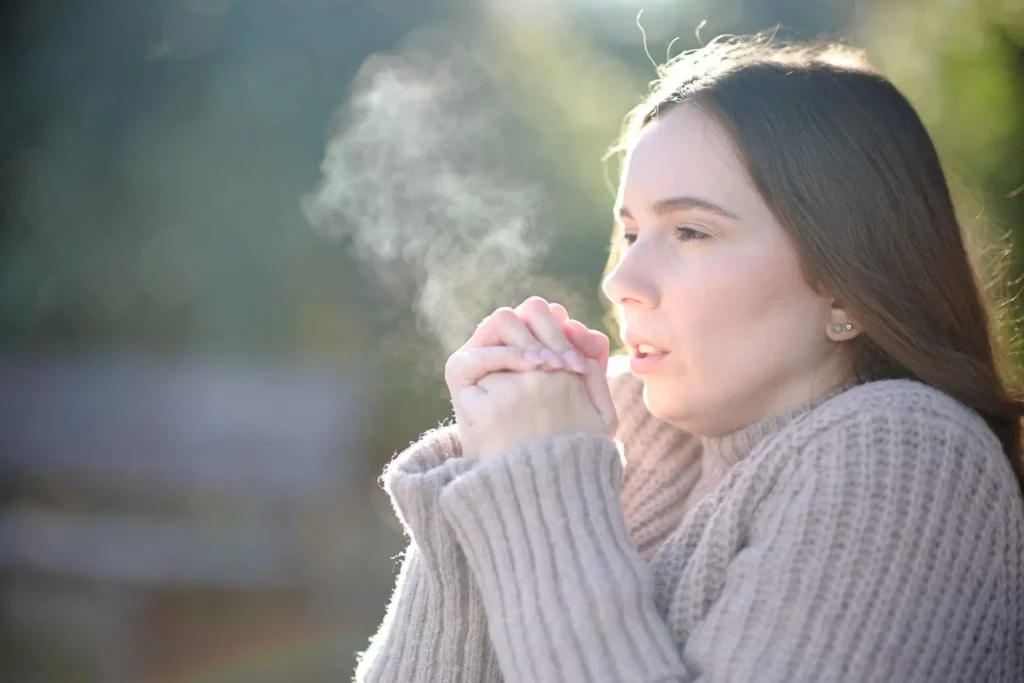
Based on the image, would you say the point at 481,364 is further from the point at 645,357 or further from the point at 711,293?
the point at 711,293

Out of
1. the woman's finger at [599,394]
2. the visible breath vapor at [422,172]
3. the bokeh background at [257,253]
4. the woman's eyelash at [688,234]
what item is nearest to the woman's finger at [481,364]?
the woman's finger at [599,394]

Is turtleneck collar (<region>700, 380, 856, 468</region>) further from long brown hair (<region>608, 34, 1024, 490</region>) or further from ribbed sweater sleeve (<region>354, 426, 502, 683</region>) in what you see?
ribbed sweater sleeve (<region>354, 426, 502, 683</region>)

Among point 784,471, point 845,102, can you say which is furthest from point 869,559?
point 845,102

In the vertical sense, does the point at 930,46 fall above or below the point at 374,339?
above

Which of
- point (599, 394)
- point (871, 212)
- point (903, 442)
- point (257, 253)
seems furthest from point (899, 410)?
point (257, 253)

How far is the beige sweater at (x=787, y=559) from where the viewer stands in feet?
3.97

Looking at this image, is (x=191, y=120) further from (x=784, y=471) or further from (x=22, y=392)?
(x=784, y=471)

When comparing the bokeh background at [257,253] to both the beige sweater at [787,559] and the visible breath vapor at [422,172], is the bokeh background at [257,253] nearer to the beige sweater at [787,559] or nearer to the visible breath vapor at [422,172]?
the visible breath vapor at [422,172]

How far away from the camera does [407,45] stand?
4406 mm

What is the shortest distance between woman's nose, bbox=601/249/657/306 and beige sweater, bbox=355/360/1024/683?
232 mm

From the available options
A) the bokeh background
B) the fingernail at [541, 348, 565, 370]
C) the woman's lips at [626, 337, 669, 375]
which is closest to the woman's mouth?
the woman's lips at [626, 337, 669, 375]

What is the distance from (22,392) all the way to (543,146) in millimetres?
2831

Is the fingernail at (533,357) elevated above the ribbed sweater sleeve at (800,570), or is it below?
above

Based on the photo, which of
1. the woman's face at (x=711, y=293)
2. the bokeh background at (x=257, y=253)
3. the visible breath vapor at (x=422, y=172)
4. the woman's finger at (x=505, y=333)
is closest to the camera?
the woman's face at (x=711, y=293)
